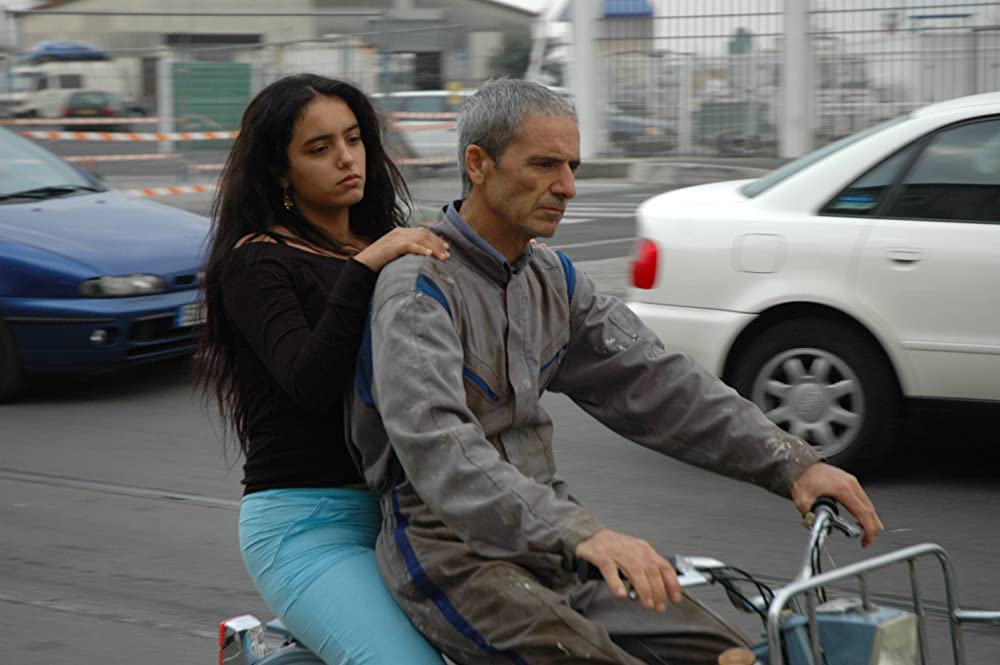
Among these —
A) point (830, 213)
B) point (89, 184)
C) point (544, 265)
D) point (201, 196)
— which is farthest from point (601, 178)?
point (544, 265)

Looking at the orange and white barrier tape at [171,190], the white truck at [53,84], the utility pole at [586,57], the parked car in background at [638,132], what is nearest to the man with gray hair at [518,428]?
the orange and white barrier tape at [171,190]

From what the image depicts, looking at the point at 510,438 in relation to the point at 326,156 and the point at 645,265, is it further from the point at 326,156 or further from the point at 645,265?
the point at 645,265

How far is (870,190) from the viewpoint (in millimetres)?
6438

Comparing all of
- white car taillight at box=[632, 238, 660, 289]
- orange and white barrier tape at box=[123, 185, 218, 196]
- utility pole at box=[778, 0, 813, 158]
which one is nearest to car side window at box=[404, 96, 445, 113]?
orange and white barrier tape at box=[123, 185, 218, 196]

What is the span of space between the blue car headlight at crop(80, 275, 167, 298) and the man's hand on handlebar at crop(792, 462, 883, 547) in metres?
6.27

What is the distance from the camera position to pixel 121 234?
8.73m

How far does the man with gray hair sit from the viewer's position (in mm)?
2324

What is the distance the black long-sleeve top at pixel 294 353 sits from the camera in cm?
260

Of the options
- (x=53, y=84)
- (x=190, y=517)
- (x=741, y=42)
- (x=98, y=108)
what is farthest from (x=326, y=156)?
(x=741, y=42)

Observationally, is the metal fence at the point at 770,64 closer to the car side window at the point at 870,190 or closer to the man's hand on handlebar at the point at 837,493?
the car side window at the point at 870,190

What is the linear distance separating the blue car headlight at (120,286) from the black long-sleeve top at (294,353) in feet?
18.3

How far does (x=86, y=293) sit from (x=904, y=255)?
4348 millimetres

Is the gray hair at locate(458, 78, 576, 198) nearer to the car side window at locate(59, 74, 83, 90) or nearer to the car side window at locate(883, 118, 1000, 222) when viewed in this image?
the car side window at locate(883, 118, 1000, 222)

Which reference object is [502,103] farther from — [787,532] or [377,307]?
[787,532]
